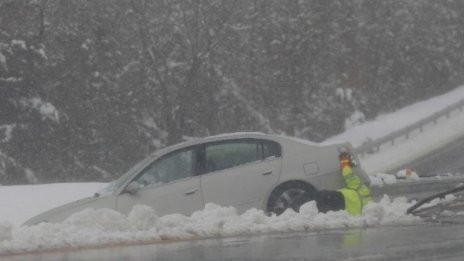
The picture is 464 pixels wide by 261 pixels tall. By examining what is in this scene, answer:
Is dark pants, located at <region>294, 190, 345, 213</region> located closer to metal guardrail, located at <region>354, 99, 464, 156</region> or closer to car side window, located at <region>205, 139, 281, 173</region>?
car side window, located at <region>205, 139, 281, 173</region>

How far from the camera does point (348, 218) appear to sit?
1138 centimetres

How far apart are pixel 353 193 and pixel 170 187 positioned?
7.59 feet

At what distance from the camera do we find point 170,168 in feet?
40.2

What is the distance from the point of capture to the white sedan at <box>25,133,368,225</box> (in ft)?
39.3

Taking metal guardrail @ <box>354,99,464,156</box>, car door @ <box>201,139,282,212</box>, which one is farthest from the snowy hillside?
car door @ <box>201,139,282,212</box>

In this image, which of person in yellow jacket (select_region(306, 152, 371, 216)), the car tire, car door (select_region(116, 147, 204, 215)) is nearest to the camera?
person in yellow jacket (select_region(306, 152, 371, 216))

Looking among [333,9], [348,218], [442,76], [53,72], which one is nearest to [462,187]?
[348,218]

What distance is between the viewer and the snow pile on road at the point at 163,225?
9.78 m

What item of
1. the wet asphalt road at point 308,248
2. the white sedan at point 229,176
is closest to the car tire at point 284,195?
the white sedan at point 229,176

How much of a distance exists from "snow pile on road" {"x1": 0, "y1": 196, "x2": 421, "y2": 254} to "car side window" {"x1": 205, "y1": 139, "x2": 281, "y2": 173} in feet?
4.61

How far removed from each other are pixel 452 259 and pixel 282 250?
1665mm

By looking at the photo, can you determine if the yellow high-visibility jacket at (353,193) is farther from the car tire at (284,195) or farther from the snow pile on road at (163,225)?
the car tire at (284,195)

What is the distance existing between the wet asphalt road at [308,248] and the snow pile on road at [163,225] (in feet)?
0.97

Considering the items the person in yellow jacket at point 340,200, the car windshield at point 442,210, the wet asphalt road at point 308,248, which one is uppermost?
the person in yellow jacket at point 340,200
